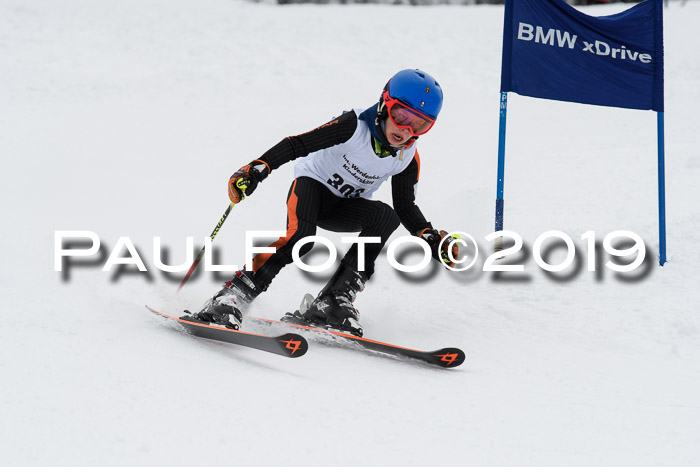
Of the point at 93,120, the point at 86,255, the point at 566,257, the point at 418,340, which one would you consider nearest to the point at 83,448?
the point at 418,340

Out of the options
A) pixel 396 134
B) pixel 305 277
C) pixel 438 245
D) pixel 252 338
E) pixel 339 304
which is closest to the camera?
pixel 252 338

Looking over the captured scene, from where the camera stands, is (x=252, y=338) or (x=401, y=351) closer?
(x=252, y=338)

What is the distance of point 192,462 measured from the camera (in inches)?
84.3

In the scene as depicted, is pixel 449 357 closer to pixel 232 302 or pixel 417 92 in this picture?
pixel 232 302

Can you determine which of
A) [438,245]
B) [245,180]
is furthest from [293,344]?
[438,245]

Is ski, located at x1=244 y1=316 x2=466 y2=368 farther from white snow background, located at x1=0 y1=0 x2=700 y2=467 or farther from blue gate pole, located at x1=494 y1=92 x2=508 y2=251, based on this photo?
blue gate pole, located at x1=494 y1=92 x2=508 y2=251

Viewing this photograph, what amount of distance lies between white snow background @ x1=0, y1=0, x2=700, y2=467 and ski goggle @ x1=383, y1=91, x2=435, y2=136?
1241 millimetres

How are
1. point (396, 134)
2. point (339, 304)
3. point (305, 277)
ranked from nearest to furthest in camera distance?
point (396, 134), point (339, 304), point (305, 277)

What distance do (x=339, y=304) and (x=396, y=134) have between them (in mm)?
1001

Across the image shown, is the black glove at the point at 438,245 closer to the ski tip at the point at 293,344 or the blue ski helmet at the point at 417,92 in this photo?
the blue ski helmet at the point at 417,92

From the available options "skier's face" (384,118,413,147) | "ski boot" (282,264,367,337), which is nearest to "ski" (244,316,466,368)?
"ski boot" (282,264,367,337)

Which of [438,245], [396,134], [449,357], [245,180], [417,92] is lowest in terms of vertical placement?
[449,357]

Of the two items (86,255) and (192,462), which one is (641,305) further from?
(86,255)

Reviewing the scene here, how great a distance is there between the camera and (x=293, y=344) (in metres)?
A: 3.12
